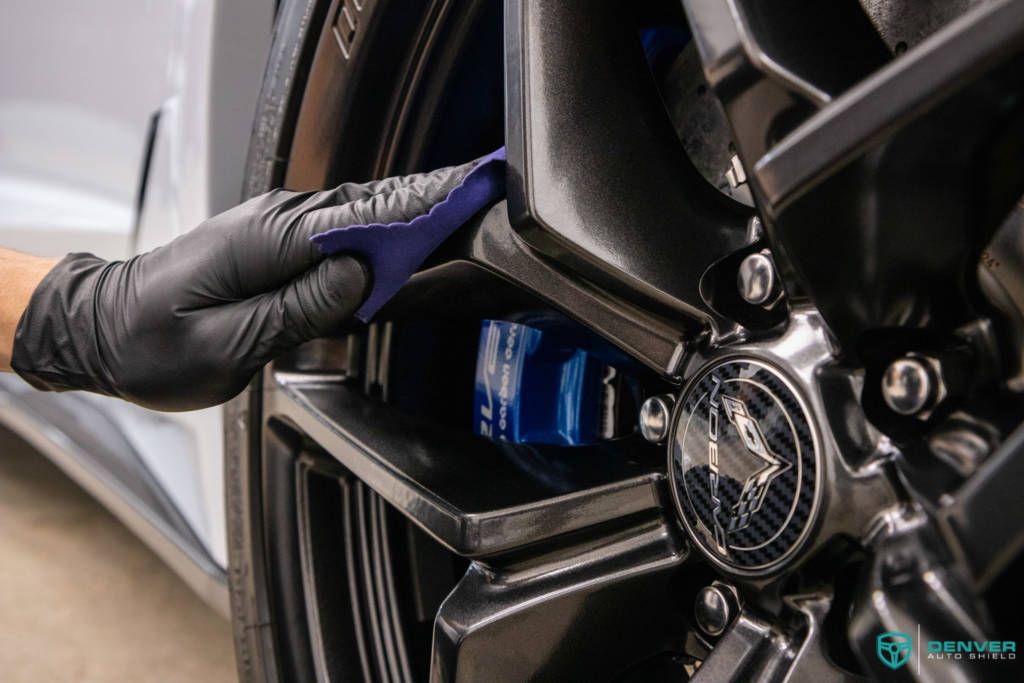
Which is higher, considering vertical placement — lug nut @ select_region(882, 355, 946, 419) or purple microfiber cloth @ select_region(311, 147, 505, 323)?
purple microfiber cloth @ select_region(311, 147, 505, 323)

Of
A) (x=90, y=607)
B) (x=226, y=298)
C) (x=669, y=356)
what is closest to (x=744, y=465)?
(x=669, y=356)

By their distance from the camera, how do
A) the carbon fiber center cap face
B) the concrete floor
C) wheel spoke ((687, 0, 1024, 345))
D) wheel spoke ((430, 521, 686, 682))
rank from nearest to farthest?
wheel spoke ((687, 0, 1024, 345))
the carbon fiber center cap face
wheel spoke ((430, 521, 686, 682))
the concrete floor

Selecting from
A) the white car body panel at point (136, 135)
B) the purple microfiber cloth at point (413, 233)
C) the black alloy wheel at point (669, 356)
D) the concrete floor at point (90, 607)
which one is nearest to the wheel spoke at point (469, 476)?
the black alloy wheel at point (669, 356)

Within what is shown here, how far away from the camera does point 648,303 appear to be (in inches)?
23.7

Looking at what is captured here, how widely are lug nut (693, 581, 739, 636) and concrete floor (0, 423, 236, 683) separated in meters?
0.93

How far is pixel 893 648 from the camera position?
428 millimetres

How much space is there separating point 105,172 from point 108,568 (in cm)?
79

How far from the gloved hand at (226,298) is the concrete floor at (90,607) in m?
0.67

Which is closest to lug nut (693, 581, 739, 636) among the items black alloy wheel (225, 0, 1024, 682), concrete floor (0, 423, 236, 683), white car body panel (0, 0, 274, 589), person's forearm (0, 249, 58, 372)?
black alloy wheel (225, 0, 1024, 682)

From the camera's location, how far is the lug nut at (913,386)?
1.49 ft

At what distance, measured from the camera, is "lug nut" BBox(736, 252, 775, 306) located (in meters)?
0.55

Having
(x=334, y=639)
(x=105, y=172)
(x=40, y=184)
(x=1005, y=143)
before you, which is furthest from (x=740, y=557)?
(x=40, y=184)

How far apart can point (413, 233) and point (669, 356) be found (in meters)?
0.23

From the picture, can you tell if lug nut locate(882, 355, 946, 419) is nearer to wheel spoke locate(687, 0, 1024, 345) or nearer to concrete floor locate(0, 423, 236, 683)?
wheel spoke locate(687, 0, 1024, 345)
